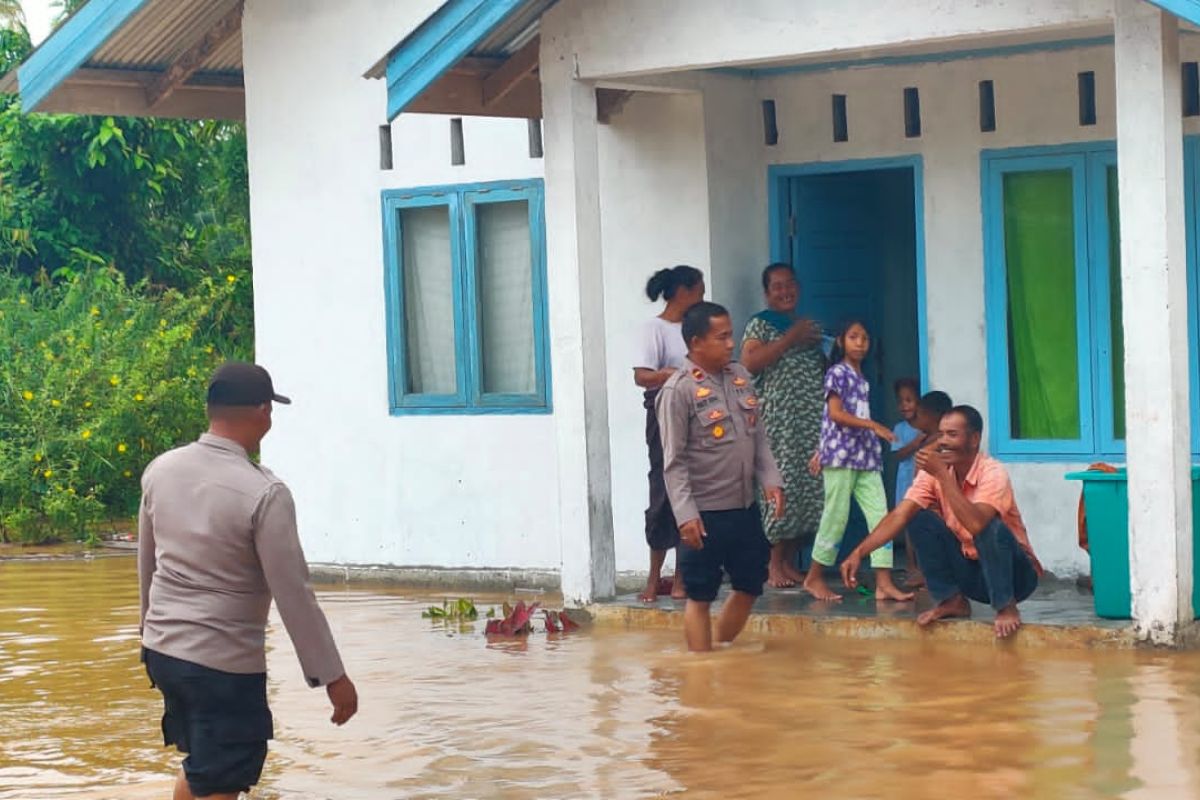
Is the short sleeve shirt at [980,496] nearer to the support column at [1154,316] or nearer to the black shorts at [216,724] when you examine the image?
the support column at [1154,316]

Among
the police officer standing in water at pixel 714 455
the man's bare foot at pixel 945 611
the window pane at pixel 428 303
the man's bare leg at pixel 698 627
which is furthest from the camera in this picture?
the window pane at pixel 428 303

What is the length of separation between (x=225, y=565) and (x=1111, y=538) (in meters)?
5.26

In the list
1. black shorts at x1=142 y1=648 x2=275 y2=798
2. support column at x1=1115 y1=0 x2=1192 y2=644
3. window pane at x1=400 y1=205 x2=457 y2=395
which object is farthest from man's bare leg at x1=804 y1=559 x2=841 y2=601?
black shorts at x1=142 y1=648 x2=275 y2=798

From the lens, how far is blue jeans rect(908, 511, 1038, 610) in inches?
392

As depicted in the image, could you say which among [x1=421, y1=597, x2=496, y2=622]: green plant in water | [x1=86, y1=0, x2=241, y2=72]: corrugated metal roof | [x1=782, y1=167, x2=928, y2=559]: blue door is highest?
[x1=86, y1=0, x2=241, y2=72]: corrugated metal roof

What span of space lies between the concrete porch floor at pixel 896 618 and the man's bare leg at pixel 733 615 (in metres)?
0.50

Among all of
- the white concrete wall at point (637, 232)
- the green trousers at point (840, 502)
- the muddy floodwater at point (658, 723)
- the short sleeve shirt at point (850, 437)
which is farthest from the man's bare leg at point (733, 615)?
the white concrete wall at point (637, 232)

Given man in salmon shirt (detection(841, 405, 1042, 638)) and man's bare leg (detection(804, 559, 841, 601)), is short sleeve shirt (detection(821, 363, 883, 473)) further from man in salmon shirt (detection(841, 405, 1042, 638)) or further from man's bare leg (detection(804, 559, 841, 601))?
man in salmon shirt (detection(841, 405, 1042, 638))

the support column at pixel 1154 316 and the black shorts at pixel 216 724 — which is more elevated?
the support column at pixel 1154 316

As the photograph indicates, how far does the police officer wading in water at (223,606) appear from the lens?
5.98m

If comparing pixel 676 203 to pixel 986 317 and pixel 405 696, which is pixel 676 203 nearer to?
pixel 986 317

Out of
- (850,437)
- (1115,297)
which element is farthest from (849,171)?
(850,437)

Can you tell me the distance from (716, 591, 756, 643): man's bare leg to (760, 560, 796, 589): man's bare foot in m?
1.54

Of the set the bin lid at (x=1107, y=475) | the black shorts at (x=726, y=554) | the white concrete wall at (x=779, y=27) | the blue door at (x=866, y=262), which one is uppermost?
the white concrete wall at (x=779, y=27)
